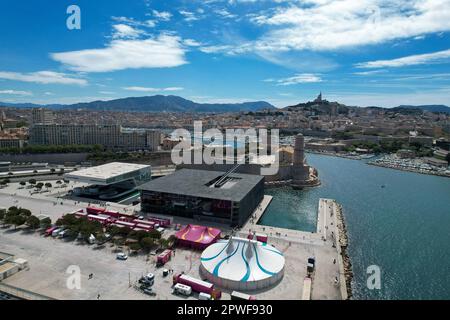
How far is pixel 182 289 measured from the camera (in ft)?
34.4

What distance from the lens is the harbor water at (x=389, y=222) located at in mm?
12680

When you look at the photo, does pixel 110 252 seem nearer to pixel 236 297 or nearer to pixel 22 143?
pixel 236 297

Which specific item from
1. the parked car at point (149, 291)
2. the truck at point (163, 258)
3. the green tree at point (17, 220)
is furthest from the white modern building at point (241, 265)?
the green tree at point (17, 220)

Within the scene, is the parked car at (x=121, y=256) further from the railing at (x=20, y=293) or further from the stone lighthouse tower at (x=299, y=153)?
the stone lighthouse tower at (x=299, y=153)

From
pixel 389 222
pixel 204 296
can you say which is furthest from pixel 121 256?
pixel 389 222

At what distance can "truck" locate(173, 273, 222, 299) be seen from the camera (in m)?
10.4

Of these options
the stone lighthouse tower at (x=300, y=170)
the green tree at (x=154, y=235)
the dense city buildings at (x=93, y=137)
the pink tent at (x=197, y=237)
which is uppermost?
the dense city buildings at (x=93, y=137)

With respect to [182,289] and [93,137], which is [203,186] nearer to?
[182,289]

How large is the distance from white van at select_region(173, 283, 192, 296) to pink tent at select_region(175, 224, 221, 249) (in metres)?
3.29

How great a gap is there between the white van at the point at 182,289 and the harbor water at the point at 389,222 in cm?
596

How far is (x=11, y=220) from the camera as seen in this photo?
1544cm

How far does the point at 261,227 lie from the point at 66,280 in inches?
376
